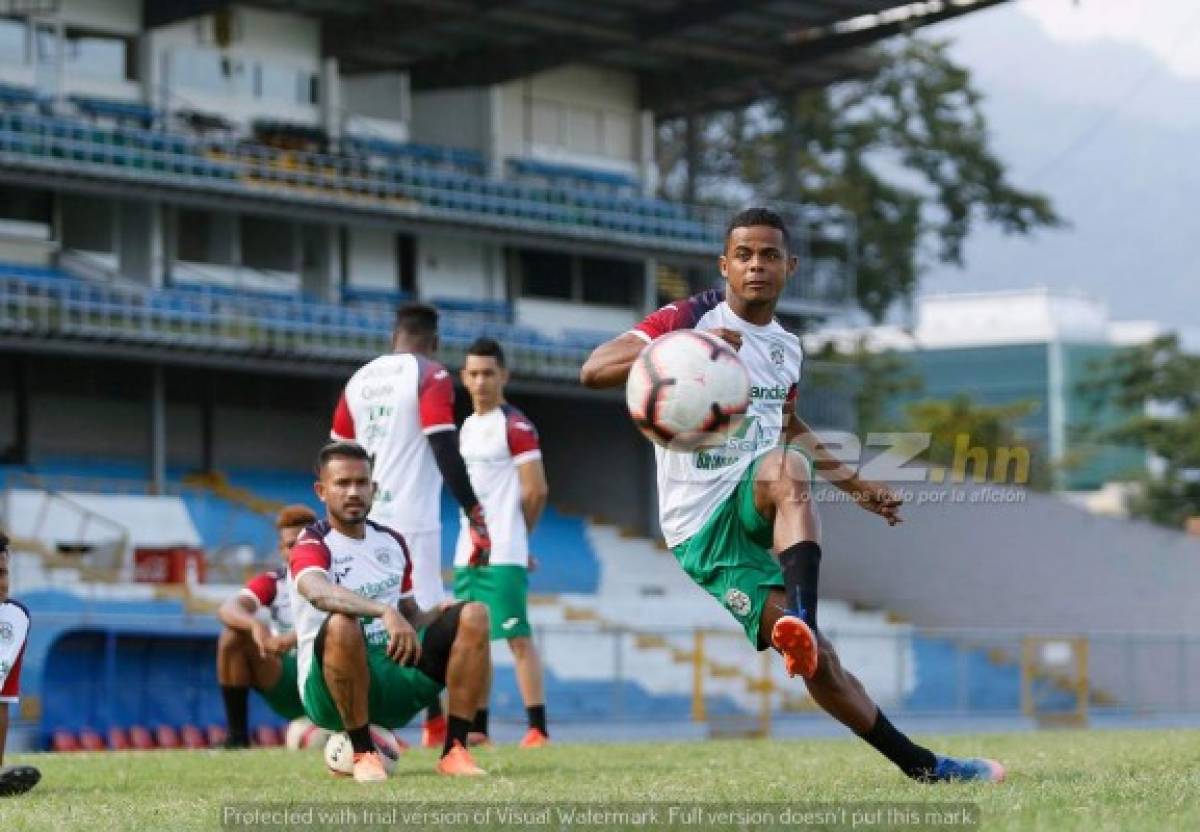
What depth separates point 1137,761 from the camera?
1066 cm

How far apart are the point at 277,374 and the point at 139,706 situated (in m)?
16.4

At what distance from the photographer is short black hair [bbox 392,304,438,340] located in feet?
42.1

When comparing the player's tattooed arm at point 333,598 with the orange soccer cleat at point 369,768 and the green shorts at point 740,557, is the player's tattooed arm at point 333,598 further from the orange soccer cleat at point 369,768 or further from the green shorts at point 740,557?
the green shorts at point 740,557

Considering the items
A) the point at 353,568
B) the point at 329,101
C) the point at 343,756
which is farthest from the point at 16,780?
the point at 329,101

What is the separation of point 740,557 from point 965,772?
1.16 m

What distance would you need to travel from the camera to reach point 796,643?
799 cm

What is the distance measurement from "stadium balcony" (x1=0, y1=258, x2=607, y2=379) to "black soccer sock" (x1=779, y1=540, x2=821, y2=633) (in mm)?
25088

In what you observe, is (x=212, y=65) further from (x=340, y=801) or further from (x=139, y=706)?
(x=340, y=801)

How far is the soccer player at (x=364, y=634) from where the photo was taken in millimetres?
9922

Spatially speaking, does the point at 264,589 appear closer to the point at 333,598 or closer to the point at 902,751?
the point at 333,598

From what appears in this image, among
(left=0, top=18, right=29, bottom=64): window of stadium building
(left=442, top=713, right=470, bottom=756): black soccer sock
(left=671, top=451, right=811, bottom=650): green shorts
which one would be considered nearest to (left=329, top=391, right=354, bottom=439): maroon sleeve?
(left=442, top=713, right=470, bottom=756): black soccer sock

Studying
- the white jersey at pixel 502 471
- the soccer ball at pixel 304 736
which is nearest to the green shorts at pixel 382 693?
the white jersey at pixel 502 471

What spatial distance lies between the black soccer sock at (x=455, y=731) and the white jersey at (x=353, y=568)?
559mm

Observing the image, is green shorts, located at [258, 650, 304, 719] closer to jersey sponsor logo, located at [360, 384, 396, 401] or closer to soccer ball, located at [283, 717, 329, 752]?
soccer ball, located at [283, 717, 329, 752]
